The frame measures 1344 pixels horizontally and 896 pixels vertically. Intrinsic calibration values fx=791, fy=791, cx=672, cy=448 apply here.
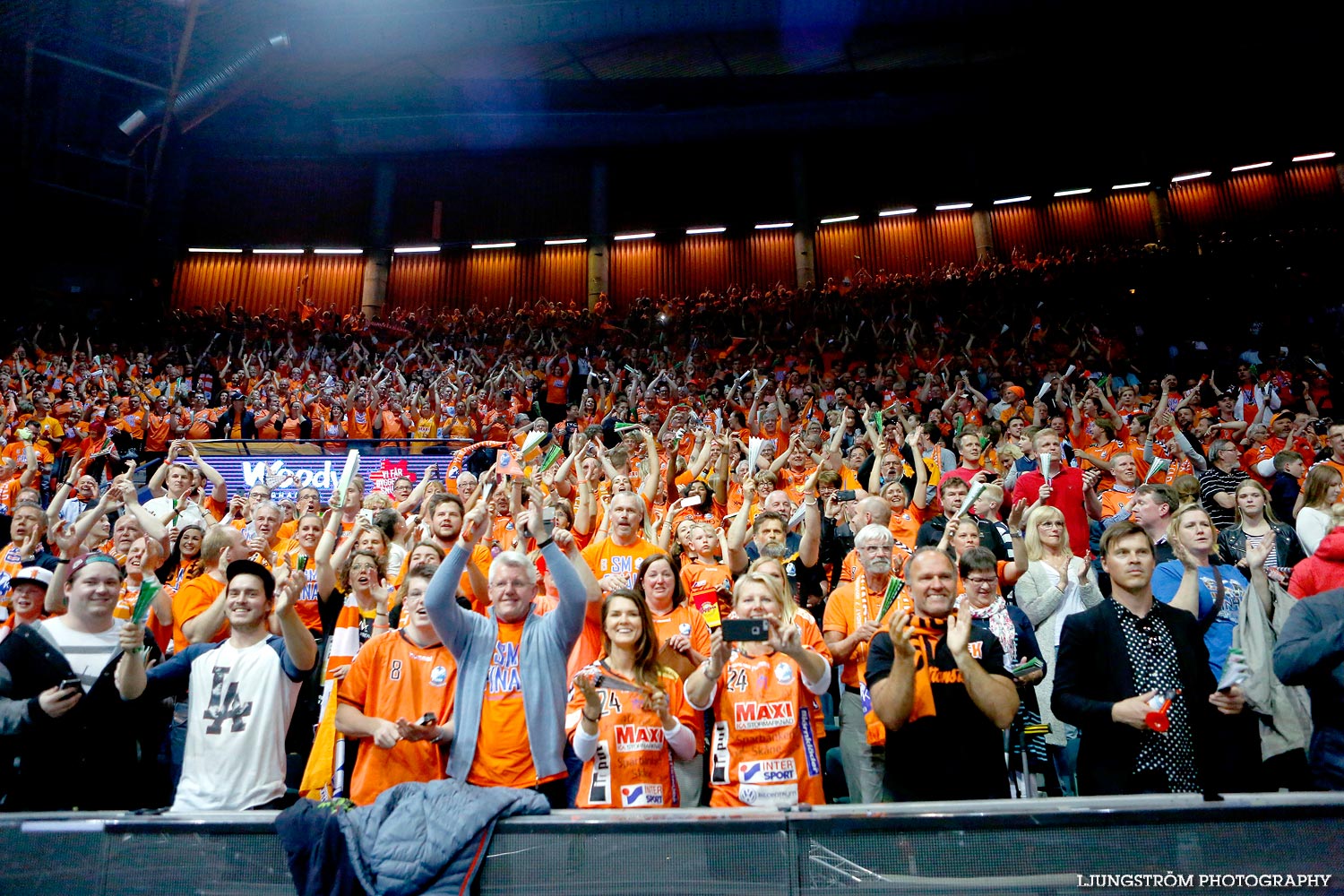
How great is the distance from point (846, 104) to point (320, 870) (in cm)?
2077

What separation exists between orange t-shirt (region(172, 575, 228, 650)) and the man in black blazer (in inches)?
167

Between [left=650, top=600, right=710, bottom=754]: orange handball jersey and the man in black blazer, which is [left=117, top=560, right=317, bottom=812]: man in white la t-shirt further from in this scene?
the man in black blazer

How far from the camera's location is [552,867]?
2148 millimetres

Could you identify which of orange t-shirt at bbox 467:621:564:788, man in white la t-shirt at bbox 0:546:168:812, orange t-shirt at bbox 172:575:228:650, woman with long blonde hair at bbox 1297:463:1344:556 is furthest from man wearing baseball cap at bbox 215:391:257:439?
woman with long blonde hair at bbox 1297:463:1344:556

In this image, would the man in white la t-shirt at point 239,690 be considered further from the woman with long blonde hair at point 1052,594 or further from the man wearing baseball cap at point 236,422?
the man wearing baseball cap at point 236,422

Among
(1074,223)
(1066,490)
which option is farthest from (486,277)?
(1066,490)

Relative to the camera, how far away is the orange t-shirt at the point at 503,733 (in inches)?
113

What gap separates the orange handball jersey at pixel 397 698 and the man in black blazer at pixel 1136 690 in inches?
89.3

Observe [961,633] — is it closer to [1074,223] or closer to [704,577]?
[704,577]

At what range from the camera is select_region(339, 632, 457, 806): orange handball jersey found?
2.99 m

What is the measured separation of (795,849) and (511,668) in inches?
54.6

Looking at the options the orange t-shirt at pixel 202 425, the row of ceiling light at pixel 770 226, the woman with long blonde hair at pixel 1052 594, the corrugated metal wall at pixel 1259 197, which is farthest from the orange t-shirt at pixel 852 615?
the corrugated metal wall at pixel 1259 197

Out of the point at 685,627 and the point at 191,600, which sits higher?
the point at 191,600

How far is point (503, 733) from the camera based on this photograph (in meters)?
2.94
